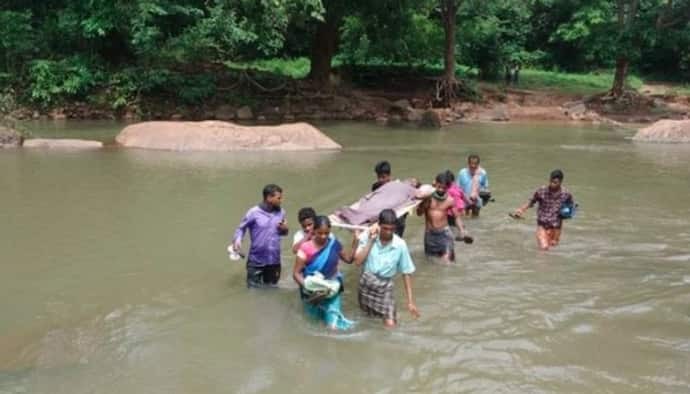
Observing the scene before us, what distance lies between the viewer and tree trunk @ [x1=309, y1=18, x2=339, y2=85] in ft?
84.7

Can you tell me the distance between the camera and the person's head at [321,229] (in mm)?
6059

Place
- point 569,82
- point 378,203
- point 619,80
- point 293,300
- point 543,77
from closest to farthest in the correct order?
point 293,300
point 378,203
point 619,80
point 569,82
point 543,77

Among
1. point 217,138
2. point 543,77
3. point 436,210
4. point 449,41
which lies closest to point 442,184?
point 436,210

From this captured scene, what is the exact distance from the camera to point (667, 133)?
20.6 m

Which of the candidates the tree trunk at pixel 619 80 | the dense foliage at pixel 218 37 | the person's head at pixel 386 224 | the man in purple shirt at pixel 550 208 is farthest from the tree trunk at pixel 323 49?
the person's head at pixel 386 224

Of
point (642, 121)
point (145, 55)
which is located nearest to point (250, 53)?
point (145, 55)

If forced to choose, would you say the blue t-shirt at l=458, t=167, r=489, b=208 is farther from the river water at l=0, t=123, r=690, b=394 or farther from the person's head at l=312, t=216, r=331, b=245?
the person's head at l=312, t=216, r=331, b=245

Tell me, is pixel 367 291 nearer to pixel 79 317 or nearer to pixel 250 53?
pixel 79 317

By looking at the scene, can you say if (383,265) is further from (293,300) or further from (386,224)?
(293,300)

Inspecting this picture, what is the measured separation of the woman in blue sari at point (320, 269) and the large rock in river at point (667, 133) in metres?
17.1

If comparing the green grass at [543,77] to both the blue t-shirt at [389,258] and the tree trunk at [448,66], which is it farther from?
the blue t-shirt at [389,258]

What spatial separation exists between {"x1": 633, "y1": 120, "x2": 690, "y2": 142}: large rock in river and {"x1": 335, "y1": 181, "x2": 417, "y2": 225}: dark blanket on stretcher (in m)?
14.6

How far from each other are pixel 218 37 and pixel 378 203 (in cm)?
1416

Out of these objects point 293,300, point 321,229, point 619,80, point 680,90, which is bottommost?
point 293,300
